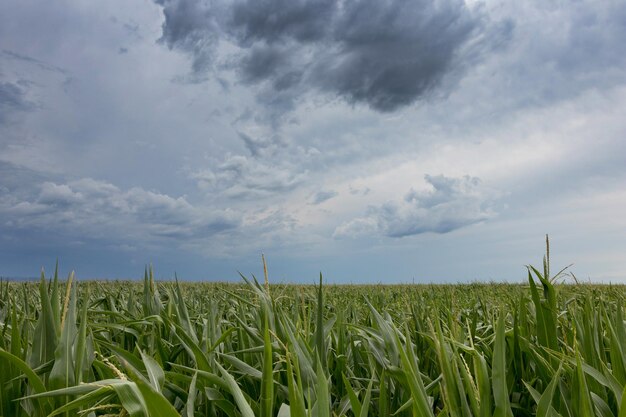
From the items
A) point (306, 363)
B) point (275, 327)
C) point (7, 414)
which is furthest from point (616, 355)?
point (7, 414)

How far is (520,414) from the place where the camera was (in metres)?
1.88

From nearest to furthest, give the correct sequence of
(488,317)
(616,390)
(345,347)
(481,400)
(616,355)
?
(481,400)
(616,390)
(616,355)
(345,347)
(488,317)

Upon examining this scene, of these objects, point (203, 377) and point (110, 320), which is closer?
point (203, 377)

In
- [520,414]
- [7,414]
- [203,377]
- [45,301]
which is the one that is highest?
[45,301]

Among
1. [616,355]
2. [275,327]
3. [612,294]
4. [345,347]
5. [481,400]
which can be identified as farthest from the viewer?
[612,294]

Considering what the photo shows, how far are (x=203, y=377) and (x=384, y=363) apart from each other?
71 centimetres

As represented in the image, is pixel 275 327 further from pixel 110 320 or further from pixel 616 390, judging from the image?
pixel 110 320

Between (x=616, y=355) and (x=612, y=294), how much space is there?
16.0 feet

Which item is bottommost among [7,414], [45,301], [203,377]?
[7,414]

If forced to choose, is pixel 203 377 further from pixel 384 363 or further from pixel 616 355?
pixel 616 355

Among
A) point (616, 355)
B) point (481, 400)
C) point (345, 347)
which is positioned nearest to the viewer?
point (481, 400)

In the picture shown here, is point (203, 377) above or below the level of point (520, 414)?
above

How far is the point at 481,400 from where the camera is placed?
4.52 ft

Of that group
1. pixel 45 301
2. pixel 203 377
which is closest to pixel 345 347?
pixel 203 377
